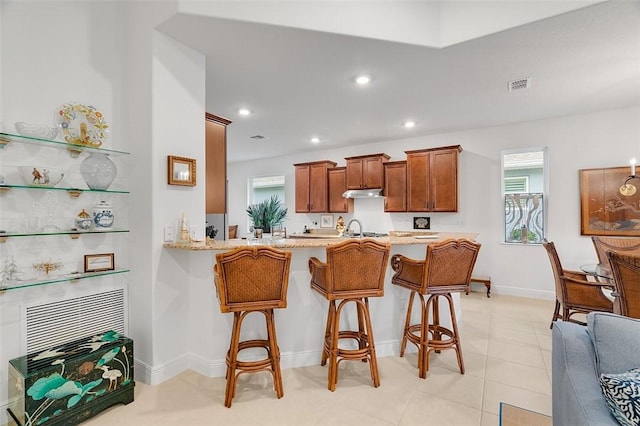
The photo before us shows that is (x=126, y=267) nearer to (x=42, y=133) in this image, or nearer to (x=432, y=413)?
(x=42, y=133)

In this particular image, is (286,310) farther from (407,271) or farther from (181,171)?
(181,171)

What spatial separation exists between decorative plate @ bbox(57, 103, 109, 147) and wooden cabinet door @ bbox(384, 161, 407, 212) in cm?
444

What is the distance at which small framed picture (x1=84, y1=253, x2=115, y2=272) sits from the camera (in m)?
2.33

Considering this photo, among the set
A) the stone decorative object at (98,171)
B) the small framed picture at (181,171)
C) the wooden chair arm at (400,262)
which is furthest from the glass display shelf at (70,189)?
the wooden chair arm at (400,262)

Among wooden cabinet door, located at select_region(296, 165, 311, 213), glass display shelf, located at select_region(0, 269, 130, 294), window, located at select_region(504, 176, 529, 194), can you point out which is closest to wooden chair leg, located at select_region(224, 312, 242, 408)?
glass display shelf, located at select_region(0, 269, 130, 294)

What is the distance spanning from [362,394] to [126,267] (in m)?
2.13

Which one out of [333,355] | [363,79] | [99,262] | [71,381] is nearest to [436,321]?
[333,355]

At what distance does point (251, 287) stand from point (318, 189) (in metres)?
4.61

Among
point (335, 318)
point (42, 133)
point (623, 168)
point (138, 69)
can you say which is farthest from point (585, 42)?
point (42, 133)

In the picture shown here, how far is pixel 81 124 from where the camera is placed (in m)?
2.29

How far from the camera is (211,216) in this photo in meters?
3.61

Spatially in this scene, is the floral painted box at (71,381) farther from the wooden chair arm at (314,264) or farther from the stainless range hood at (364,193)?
the stainless range hood at (364,193)

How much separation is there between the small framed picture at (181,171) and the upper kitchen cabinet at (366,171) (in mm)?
3825

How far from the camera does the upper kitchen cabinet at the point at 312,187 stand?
6.42 m
